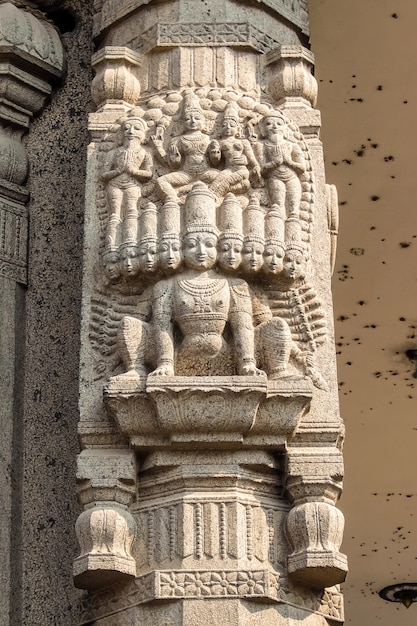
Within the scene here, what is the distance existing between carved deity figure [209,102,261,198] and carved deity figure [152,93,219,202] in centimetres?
2

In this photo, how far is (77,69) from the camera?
11.9ft

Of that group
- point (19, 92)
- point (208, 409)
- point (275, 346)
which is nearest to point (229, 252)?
point (275, 346)

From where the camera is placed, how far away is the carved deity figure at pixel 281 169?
3.07 metres

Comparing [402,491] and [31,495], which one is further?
[402,491]

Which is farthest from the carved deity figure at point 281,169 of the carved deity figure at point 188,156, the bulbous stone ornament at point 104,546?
the bulbous stone ornament at point 104,546

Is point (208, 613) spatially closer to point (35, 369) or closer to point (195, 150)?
point (35, 369)

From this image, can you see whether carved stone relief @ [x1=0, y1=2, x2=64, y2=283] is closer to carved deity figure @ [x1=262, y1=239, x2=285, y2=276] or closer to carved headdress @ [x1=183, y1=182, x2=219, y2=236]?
carved headdress @ [x1=183, y1=182, x2=219, y2=236]

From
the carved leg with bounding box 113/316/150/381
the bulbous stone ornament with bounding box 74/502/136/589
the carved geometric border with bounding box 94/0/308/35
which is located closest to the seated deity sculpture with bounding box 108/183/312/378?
the carved leg with bounding box 113/316/150/381

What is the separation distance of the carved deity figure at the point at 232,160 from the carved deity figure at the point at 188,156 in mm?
22

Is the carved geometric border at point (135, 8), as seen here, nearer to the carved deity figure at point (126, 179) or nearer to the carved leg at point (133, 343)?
the carved deity figure at point (126, 179)

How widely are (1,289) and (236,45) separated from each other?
0.83 m

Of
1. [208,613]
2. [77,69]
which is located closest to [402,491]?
[77,69]

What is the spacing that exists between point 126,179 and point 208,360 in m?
0.49

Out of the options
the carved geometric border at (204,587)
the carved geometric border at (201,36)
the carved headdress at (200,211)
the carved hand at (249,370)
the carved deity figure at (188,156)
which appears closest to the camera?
the carved geometric border at (204,587)
